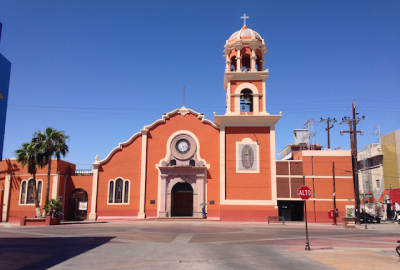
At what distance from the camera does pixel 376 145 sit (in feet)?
171

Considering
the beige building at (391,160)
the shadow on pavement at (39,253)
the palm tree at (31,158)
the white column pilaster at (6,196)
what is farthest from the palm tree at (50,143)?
the beige building at (391,160)

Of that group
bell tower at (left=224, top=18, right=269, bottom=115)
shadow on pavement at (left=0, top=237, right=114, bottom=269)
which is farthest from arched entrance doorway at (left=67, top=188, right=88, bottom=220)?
shadow on pavement at (left=0, top=237, right=114, bottom=269)

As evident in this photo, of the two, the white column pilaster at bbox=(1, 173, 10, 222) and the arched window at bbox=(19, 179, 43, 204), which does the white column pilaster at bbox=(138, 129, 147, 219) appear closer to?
the arched window at bbox=(19, 179, 43, 204)

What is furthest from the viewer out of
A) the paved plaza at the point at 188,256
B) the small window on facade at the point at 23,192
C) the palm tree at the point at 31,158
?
the small window on facade at the point at 23,192

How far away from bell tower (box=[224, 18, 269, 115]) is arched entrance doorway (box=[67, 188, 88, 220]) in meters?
18.3

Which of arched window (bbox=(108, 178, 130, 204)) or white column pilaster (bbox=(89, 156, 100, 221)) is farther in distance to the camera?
arched window (bbox=(108, 178, 130, 204))

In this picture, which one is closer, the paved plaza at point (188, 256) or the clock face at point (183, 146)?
the paved plaza at point (188, 256)

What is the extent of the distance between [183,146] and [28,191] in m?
17.4

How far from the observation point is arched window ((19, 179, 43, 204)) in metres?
36.7

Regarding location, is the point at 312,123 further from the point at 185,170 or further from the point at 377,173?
the point at 185,170

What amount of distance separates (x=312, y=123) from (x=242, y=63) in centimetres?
1839

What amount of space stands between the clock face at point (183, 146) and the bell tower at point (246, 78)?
550 centimetres

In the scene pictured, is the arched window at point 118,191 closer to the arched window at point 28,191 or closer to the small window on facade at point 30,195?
the arched window at point 28,191

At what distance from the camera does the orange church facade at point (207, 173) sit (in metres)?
35.4
